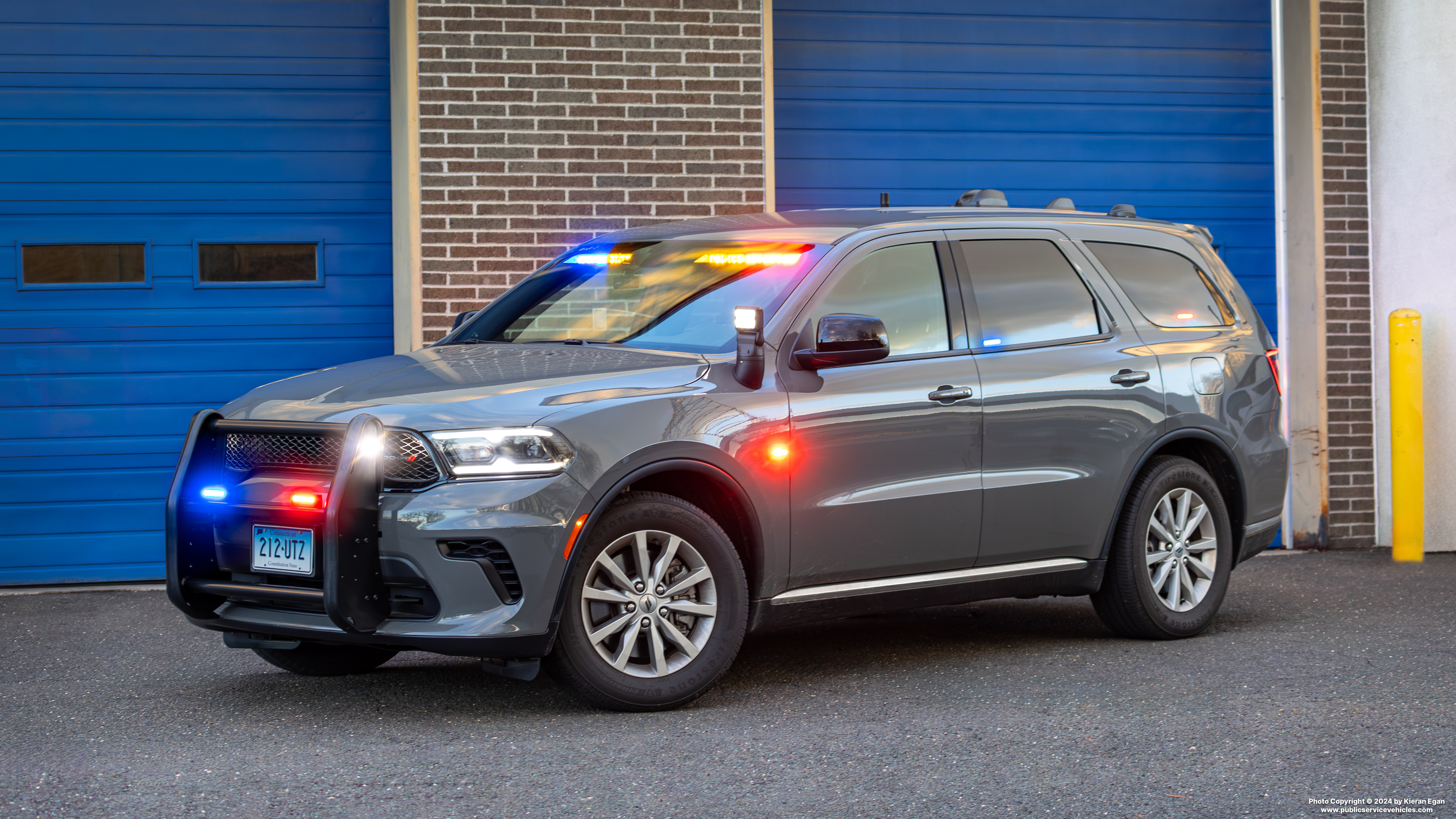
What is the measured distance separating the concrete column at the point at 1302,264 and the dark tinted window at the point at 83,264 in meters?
7.59

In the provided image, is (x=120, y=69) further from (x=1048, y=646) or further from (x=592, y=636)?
(x=1048, y=646)

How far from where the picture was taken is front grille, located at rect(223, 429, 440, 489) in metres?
4.98

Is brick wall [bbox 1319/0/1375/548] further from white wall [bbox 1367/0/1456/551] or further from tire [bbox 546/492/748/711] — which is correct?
tire [bbox 546/492/748/711]

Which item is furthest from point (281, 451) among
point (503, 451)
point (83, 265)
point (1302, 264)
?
point (1302, 264)

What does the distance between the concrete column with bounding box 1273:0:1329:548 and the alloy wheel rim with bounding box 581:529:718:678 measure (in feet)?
21.2

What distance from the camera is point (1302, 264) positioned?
10633mm

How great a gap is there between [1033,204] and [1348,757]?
640 cm

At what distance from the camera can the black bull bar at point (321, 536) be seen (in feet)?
16.0

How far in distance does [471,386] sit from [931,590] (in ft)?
6.79

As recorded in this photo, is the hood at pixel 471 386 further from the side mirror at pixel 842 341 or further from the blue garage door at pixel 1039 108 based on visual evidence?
the blue garage door at pixel 1039 108

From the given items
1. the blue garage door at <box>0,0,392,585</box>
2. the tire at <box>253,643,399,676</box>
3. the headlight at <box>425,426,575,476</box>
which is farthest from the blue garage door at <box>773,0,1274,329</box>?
the headlight at <box>425,426,575,476</box>

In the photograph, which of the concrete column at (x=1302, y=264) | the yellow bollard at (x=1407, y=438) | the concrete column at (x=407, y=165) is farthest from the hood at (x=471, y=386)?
the concrete column at (x=1302, y=264)

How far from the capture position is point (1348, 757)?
4734 mm

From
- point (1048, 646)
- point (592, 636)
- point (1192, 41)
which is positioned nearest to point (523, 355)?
point (592, 636)
